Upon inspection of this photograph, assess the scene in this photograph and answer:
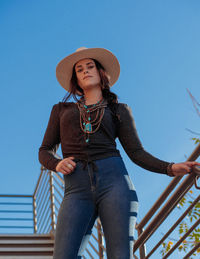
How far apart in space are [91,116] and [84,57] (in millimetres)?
374

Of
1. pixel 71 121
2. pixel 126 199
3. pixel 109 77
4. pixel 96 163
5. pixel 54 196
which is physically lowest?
pixel 54 196

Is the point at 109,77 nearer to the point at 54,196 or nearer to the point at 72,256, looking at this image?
the point at 72,256

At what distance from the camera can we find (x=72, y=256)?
1.84m

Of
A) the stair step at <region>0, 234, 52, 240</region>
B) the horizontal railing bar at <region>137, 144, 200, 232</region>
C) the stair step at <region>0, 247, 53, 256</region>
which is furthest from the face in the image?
the stair step at <region>0, 234, 52, 240</region>

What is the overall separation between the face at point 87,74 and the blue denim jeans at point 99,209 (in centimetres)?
45

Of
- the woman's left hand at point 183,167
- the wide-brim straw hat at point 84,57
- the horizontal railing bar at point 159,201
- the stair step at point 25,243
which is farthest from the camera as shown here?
the stair step at point 25,243

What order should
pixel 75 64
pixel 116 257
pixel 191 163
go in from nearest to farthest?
pixel 116 257, pixel 191 163, pixel 75 64

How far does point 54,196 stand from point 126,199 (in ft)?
12.0

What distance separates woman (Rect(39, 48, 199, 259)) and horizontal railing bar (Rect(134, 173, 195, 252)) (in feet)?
0.62

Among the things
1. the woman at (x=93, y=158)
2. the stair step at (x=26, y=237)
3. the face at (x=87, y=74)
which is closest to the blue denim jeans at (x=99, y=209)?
the woman at (x=93, y=158)

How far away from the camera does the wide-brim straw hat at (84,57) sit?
2.37 meters

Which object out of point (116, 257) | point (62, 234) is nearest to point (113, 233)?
point (116, 257)

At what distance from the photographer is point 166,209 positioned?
2338mm

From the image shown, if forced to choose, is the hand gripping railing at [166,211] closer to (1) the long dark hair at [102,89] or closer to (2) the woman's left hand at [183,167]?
(2) the woman's left hand at [183,167]
